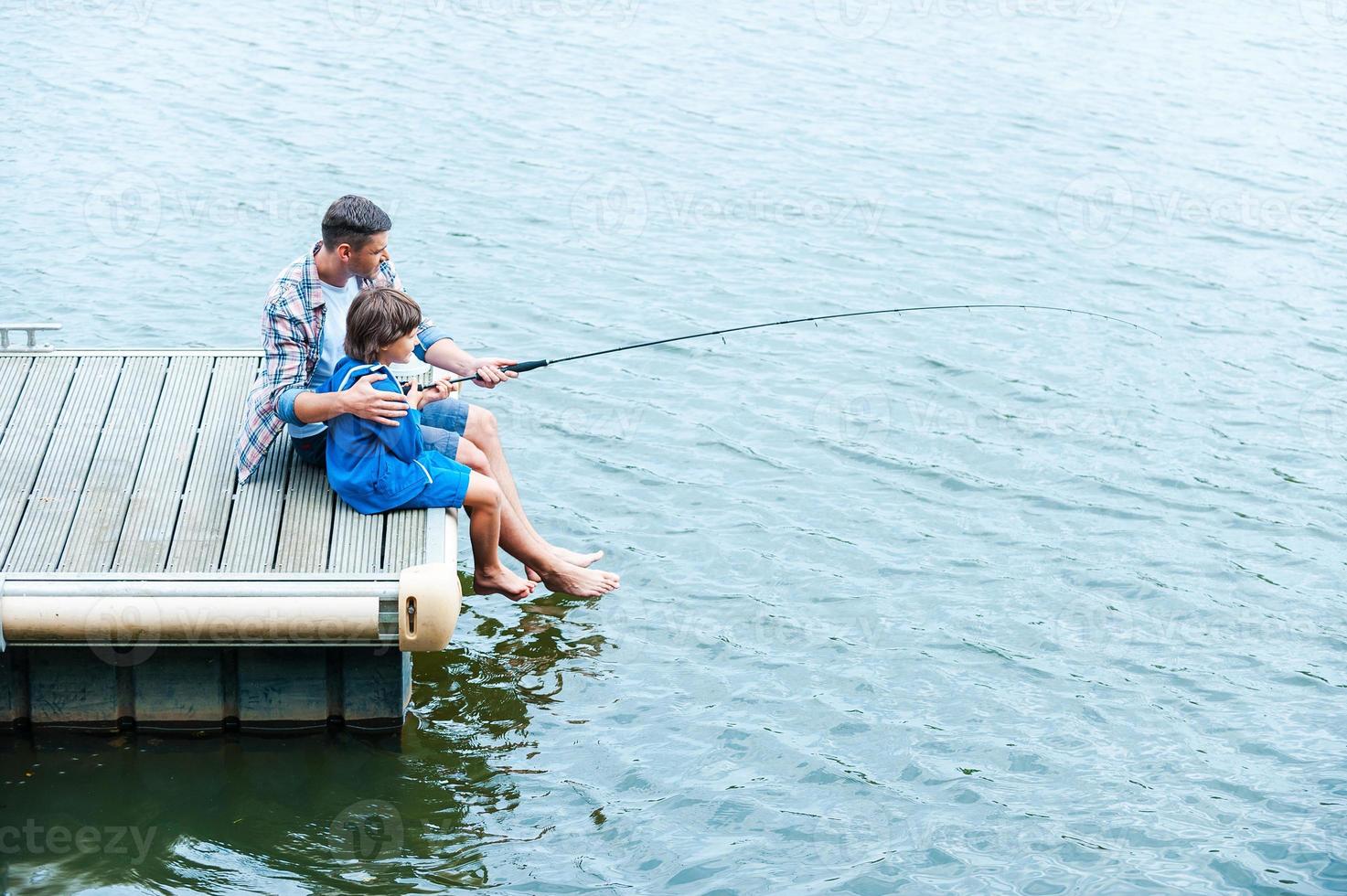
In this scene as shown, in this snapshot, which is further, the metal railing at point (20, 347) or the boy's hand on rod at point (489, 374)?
the metal railing at point (20, 347)

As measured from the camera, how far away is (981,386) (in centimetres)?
805

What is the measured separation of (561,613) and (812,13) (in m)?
10.8

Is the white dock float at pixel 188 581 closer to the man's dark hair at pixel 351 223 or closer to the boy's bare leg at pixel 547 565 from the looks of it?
the boy's bare leg at pixel 547 565

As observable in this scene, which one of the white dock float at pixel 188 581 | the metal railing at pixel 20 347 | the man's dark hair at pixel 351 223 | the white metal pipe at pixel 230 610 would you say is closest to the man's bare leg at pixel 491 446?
the white dock float at pixel 188 581

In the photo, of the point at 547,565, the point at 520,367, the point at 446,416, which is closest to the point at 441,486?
the point at 446,416

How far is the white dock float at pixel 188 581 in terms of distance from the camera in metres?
4.44

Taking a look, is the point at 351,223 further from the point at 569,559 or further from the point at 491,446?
the point at 569,559

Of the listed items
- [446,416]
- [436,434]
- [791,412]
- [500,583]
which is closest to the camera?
[436,434]

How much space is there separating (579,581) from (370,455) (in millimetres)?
1199

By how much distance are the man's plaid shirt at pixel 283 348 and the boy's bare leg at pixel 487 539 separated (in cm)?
67

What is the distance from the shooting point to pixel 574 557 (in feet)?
19.7

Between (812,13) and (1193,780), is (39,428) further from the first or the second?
(812,13)

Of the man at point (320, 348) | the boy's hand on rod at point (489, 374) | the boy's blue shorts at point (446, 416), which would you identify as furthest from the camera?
the boy's blue shorts at point (446, 416)

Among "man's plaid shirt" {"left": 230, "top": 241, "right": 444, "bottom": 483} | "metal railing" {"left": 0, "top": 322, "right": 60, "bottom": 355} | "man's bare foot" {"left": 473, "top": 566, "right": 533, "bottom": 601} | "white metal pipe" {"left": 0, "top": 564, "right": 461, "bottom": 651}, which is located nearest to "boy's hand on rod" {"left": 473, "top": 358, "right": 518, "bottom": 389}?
"man's plaid shirt" {"left": 230, "top": 241, "right": 444, "bottom": 483}
